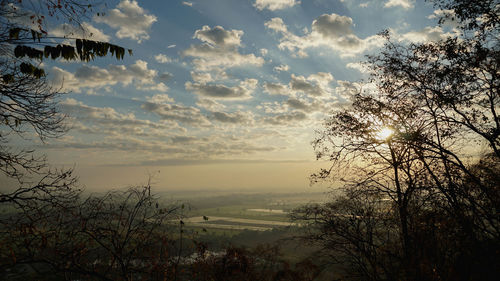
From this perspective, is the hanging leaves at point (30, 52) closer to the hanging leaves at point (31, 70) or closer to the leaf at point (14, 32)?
Result: the leaf at point (14, 32)

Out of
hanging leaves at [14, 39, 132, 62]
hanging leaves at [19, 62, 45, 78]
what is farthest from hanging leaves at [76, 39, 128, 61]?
hanging leaves at [19, 62, 45, 78]

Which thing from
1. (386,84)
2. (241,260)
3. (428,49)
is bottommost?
(241,260)

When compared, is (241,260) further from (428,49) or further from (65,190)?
(428,49)

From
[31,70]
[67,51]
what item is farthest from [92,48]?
[31,70]

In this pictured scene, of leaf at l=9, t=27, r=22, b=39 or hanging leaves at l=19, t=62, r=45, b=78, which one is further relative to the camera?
hanging leaves at l=19, t=62, r=45, b=78

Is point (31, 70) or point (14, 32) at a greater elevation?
point (14, 32)

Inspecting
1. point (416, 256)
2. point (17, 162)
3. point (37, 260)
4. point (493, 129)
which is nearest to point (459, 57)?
point (493, 129)

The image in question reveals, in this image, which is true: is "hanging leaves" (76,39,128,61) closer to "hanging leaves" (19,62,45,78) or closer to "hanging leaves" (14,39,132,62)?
"hanging leaves" (14,39,132,62)

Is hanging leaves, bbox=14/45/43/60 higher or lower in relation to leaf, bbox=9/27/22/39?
lower

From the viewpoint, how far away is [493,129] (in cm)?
898

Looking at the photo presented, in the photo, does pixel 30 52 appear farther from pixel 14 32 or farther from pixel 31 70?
pixel 31 70

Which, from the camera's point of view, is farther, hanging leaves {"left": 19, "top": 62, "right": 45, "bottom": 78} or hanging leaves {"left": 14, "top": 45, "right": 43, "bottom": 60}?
hanging leaves {"left": 19, "top": 62, "right": 45, "bottom": 78}

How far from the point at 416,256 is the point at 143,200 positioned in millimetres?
10533

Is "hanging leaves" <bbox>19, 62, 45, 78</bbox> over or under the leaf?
under
